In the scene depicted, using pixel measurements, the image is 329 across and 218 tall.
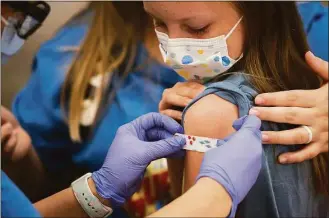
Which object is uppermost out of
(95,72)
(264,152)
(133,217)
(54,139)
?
(95,72)

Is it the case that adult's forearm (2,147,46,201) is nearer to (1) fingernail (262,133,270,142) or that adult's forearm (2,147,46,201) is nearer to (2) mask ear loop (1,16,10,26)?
(2) mask ear loop (1,16,10,26)

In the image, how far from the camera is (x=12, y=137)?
4.43 feet

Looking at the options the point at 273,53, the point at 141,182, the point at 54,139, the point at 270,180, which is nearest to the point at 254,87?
the point at 273,53

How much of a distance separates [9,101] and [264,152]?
0.75 metres

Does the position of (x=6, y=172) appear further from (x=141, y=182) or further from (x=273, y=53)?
(x=273, y=53)

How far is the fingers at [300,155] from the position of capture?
112cm

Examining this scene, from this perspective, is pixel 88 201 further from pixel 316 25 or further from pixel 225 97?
pixel 316 25

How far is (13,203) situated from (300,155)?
0.74m

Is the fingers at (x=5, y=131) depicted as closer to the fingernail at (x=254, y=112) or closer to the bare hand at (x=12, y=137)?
the bare hand at (x=12, y=137)

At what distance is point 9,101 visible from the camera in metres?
1.37

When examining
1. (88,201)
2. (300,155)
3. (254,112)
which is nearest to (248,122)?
(254,112)

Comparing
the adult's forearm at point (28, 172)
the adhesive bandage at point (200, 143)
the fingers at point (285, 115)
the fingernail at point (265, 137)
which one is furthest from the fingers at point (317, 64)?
the adult's forearm at point (28, 172)

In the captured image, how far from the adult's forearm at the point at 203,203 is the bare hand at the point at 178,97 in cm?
32

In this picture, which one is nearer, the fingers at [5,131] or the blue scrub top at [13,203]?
the blue scrub top at [13,203]
